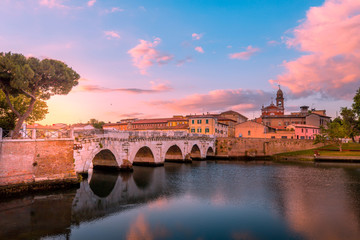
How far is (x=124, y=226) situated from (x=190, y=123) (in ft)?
223

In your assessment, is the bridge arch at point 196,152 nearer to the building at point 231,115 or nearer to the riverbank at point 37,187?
the riverbank at point 37,187

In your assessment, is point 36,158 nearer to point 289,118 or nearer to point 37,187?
point 37,187

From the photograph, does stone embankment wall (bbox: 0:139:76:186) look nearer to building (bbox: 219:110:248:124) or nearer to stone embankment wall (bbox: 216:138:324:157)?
stone embankment wall (bbox: 216:138:324:157)

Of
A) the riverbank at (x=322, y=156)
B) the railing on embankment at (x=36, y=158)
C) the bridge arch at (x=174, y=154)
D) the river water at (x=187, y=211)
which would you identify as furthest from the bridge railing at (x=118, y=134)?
the riverbank at (x=322, y=156)

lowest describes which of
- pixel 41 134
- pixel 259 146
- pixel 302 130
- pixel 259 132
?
pixel 259 146

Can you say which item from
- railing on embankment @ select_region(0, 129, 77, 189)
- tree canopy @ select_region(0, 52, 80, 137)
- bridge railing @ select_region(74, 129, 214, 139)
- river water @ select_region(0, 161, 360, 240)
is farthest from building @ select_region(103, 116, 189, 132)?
railing on embankment @ select_region(0, 129, 77, 189)

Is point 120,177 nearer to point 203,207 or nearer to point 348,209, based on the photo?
point 203,207

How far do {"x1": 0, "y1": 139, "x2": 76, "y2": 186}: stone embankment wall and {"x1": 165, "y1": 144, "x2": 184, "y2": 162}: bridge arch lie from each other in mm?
30503

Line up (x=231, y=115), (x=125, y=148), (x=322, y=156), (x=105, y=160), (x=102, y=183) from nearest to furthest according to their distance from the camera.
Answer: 1. (x=102, y=183)
2. (x=125, y=148)
3. (x=105, y=160)
4. (x=322, y=156)
5. (x=231, y=115)

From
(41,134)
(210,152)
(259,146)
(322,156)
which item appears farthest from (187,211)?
(259,146)

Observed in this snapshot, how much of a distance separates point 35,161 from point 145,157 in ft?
80.3

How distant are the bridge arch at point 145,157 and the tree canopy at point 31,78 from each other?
62.8ft

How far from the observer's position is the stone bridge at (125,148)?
31.8 metres

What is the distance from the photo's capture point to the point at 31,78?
28516 millimetres
